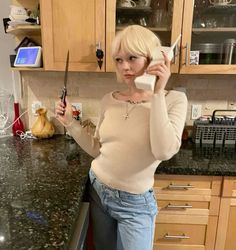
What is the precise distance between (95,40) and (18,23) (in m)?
0.45

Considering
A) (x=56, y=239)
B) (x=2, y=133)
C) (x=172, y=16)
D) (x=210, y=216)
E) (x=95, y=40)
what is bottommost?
(x=210, y=216)

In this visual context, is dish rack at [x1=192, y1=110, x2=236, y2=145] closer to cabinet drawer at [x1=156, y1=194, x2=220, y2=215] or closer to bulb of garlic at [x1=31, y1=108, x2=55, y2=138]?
cabinet drawer at [x1=156, y1=194, x2=220, y2=215]

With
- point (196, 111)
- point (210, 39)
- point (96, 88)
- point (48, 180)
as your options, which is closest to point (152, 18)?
point (210, 39)

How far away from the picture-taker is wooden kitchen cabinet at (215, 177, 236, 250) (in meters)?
1.41

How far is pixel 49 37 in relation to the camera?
1.48 metres

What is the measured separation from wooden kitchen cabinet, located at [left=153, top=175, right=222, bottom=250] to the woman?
0.37 m

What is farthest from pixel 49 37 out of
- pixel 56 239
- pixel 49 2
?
pixel 56 239

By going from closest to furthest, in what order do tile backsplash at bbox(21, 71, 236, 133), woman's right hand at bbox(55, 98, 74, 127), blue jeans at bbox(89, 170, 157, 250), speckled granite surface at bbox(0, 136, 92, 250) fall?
speckled granite surface at bbox(0, 136, 92, 250) → blue jeans at bbox(89, 170, 157, 250) → woman's right hand at bbox(55, 98, 74, 127) → tile backsplash at bbox(21, 71, 236, 133)

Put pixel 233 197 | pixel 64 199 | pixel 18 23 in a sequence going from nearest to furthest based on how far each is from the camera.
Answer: pixel 64 199
pixel 233 197
pixel 18 23

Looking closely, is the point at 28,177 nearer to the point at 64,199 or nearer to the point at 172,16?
the point at 64,199

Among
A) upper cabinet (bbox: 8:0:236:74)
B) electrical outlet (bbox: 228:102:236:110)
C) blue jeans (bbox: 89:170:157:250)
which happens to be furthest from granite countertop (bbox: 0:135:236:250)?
upper cabinet (bbox: 8:0:236:74)

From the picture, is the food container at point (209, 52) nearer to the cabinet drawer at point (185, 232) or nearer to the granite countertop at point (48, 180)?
the granite countertop at point (48, 180)

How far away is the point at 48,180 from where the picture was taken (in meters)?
1.21

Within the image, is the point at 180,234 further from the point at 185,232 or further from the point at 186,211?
the point at 186,211
